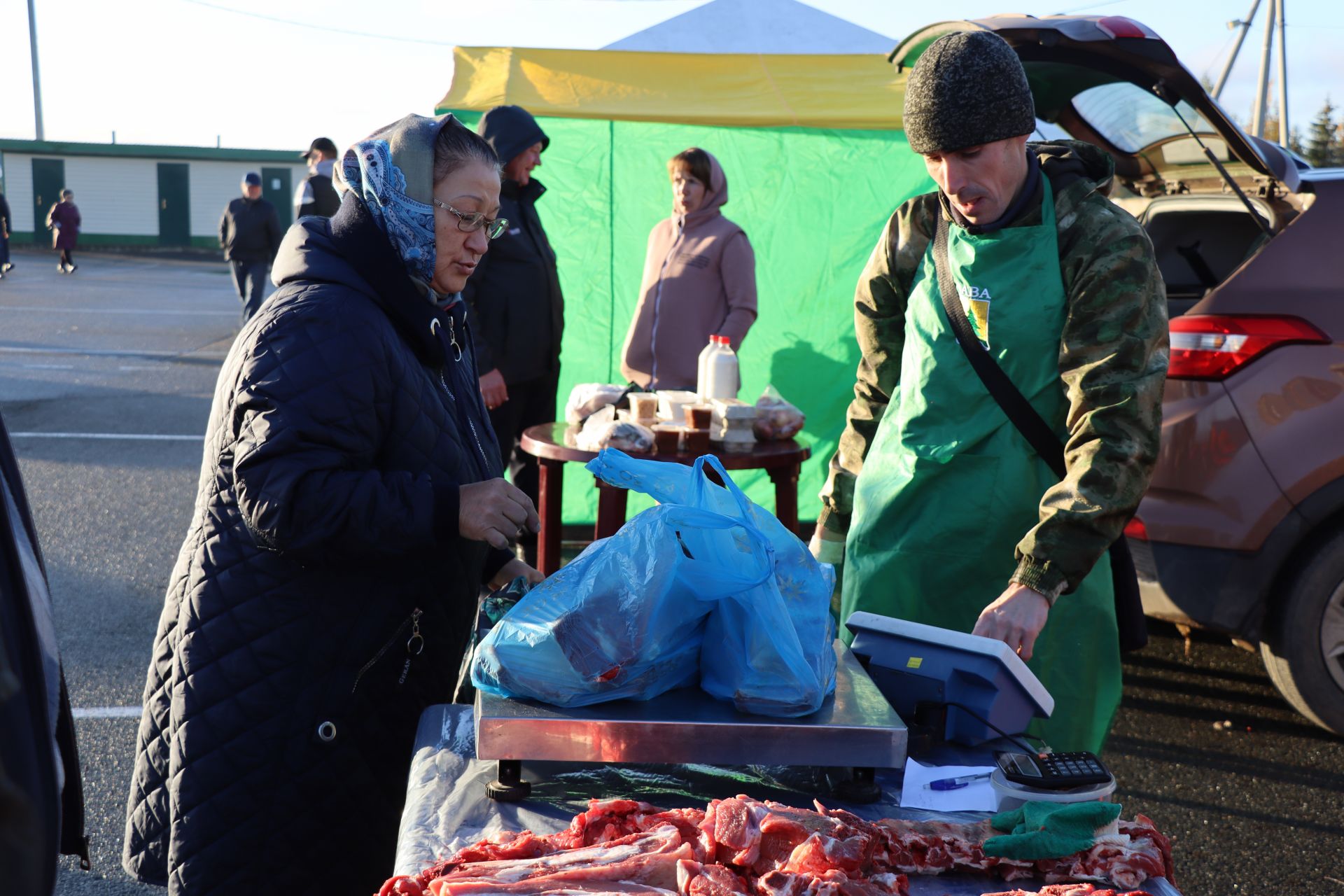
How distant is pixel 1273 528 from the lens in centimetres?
375

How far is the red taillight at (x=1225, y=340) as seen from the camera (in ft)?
12.3

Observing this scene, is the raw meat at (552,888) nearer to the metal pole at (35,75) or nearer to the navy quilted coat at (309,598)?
the navy quilted coat at (309,598)

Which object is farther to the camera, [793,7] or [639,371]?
[793,7]

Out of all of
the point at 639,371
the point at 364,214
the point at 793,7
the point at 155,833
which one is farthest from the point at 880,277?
the point at 793,7

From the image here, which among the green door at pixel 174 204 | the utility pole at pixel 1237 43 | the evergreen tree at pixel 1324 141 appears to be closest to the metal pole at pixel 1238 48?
the utility pole at pixel 1237 43

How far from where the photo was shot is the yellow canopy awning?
5859 mm

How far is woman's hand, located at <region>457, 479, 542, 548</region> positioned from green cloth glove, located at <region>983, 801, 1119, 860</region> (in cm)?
88

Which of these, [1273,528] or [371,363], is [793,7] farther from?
[371,363]

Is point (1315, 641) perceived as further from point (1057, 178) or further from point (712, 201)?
point (712, 201)

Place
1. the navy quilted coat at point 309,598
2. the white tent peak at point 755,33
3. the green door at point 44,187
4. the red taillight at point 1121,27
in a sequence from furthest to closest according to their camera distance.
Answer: the green door at point 44,187 < the white tent peak at point 755,33 < the red taillight at point 1121,27 < the navy quilted coat at point 309,598

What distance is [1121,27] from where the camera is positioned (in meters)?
2.84


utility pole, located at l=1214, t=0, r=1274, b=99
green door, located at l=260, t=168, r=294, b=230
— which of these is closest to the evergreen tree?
utility pole, located at l=1214, t=0, r=1274, b=99

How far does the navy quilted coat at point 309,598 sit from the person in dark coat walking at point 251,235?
1177cm

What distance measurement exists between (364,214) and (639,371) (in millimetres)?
3690
